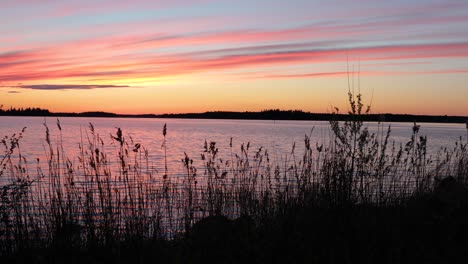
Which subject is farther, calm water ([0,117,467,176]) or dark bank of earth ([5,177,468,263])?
calm water ([0,117,467,176])

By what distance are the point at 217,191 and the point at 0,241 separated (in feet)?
12.8

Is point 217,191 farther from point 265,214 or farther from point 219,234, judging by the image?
point 219,234

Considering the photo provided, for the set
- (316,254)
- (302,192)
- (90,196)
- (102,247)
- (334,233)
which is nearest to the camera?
(316,254)

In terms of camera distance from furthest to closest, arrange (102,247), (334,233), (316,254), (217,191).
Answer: (217,191)
(102,247)
(334,233)
(316,254)

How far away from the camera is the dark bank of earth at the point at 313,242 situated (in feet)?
18.7

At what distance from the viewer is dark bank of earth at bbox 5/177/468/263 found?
5703 millimetres

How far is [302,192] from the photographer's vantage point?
868 centimetres

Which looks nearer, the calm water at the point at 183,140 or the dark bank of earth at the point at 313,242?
the dark bank of earth at the point at 313,242

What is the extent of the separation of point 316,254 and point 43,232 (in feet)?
14.9

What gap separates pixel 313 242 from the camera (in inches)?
240

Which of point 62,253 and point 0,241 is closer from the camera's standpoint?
point 62,253

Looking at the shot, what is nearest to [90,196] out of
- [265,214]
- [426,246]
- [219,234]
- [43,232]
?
[43,232]

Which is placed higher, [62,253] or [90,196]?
[90,196]

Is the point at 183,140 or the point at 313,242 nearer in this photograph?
the point at 313,242
